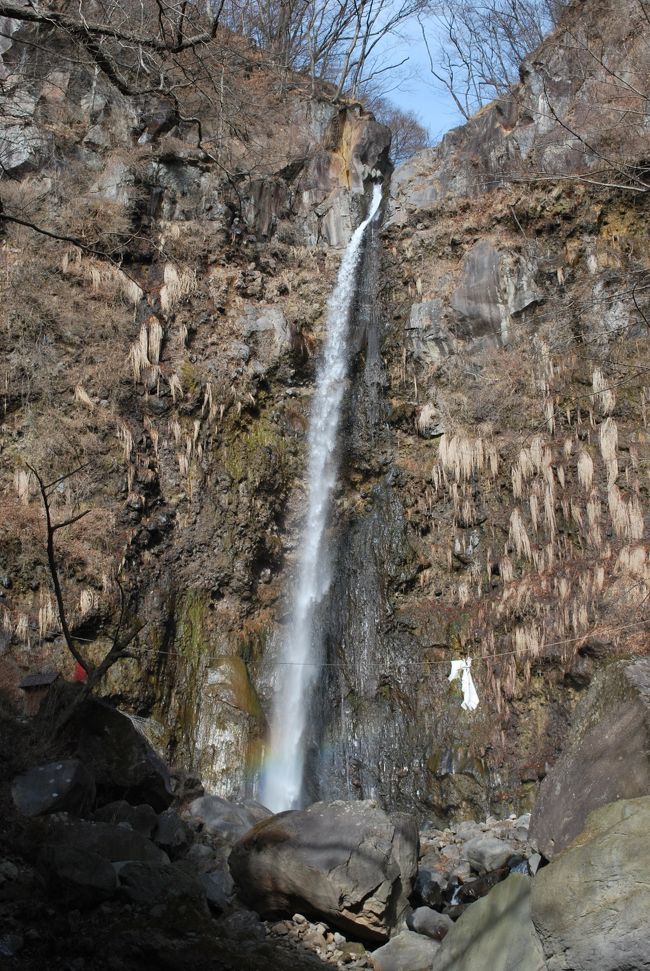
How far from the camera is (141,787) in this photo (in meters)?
8.15

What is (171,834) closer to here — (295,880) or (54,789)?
(54,789)

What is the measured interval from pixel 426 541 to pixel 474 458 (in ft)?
5.57

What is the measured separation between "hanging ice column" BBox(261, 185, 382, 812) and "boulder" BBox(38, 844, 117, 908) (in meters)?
6.06

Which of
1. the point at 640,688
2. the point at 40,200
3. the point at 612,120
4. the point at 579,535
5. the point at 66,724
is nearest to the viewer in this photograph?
the point at 640,688

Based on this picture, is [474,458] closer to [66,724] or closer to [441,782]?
[441,782]

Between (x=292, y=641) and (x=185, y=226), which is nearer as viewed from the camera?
Answer: (x=292, y=641)

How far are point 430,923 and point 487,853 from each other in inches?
88.8

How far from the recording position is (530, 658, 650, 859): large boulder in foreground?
6.69 m

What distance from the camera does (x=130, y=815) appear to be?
24.3 feet

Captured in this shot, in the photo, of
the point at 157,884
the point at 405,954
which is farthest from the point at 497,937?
the point at 157,884

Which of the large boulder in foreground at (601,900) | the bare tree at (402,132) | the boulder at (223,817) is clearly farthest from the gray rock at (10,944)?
the bare tree at (402,132)

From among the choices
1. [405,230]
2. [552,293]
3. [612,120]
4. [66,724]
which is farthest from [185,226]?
[66,724]

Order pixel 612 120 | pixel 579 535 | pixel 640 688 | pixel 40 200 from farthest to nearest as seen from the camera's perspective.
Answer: pixel 40 200 → pixel 612 120 → pixel 579 535 → pixel 640 688

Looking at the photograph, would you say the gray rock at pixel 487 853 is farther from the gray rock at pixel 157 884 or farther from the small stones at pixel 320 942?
the gray rock at pixel 157 884
